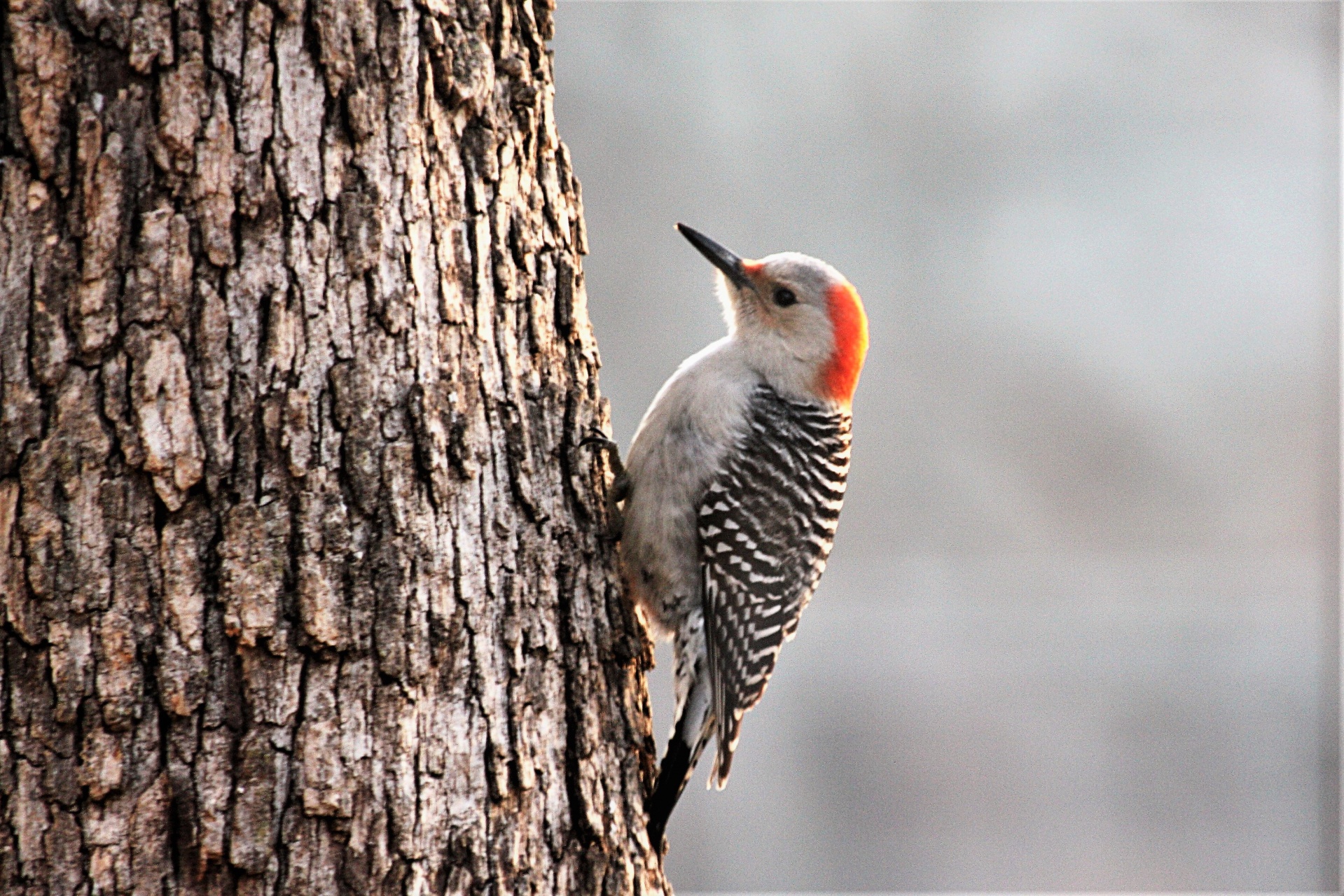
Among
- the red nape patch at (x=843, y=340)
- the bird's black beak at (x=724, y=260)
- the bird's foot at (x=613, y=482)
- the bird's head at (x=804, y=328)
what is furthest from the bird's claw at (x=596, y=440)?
the bird's black beak at (x=724, y=260)

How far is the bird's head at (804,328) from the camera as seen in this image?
3.63m

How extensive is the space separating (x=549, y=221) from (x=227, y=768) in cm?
132

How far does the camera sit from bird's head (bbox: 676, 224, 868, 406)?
143 inches

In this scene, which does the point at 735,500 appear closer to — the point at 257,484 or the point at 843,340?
the point at 843,340

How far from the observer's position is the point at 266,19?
6.85 ft

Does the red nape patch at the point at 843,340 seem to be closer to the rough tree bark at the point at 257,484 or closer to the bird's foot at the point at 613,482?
the bird's foot at the point at 613,482

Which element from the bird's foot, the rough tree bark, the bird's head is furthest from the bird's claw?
the bird's head

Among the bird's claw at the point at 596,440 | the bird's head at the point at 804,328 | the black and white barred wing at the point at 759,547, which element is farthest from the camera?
the bird's head at the point at 804,328

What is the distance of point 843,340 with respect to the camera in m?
3.66

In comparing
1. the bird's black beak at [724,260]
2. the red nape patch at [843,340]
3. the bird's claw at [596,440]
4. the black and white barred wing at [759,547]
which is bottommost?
the black and white barred wing at [759,547]

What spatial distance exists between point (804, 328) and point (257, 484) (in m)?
2.06

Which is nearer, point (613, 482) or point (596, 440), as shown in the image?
point (596, 440)

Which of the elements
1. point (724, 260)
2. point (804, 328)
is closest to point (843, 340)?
point (804, 328)

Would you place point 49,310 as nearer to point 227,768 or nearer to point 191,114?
point 191,114
